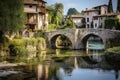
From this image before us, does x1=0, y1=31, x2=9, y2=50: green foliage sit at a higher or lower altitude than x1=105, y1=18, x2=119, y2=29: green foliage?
lower

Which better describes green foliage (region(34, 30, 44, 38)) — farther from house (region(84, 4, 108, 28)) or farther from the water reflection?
house (region(84, 4, 108, 28))

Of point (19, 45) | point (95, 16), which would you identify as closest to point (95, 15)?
point (95, 16)

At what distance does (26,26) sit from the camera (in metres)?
73.7

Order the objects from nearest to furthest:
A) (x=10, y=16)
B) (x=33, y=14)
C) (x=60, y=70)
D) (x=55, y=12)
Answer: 1. (x=60, y=70)
2. (x=10, y=16)
3. (x=33, y=14)
4. (x=55, y=12)

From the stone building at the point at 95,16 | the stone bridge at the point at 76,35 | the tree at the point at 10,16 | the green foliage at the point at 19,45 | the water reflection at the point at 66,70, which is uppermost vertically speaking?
the stone building at the point at 95,16

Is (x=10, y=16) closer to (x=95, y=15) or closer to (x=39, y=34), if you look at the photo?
(x=39, y=34)

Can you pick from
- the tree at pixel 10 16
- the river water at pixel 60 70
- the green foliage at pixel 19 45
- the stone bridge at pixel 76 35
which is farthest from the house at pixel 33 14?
the river water at pixel 60 70

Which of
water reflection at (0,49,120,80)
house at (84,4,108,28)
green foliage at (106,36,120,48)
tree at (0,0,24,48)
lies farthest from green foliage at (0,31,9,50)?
house at (84,4,108,28)

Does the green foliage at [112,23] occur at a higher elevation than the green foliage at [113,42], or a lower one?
higher

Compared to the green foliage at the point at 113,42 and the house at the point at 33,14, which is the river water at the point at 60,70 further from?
the house at the point at 33,14

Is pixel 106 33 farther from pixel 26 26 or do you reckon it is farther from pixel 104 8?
pixel 104 8

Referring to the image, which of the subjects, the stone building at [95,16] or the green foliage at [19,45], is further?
the stone building at [95,16]

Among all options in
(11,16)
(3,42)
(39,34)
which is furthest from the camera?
(39,34)

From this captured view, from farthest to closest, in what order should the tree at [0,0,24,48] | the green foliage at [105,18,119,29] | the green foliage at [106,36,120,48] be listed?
1. the green foliage at [105,18,119,29]
2. the green foliage at [106,36,120,48]
3. the tree at [0,0,24,48]
